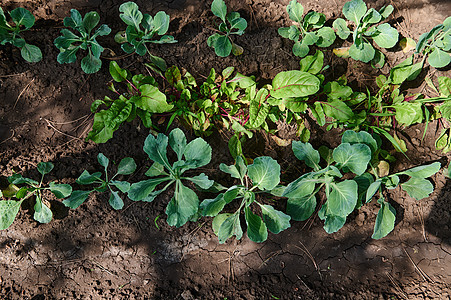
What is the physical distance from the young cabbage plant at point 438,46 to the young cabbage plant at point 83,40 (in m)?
2.56

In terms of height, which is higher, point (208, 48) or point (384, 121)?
point (208, 48)

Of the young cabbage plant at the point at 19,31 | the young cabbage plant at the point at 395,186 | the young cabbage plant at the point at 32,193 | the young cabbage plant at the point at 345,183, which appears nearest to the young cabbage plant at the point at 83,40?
the young cabbage plant at the point at 19,31

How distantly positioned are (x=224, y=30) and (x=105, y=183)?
1618 mm

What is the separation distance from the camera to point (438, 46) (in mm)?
2549

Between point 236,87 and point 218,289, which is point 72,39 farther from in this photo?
point 218,289

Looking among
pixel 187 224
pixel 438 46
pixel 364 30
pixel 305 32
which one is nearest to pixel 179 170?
pixel 187 224

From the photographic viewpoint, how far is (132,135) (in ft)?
8.80

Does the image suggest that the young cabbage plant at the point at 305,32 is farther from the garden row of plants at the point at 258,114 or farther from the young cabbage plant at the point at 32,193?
the young cabbage plant at the point at 32,193

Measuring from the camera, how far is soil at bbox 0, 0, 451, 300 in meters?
2.68

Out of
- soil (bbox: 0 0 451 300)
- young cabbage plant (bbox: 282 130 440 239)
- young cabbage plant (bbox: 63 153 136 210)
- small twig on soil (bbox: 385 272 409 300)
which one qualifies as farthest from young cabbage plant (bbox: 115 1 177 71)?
small twig on soil (bbox: 385 272 409 300)

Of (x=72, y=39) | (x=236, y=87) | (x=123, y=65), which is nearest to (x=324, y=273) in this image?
(x=236, y=87)

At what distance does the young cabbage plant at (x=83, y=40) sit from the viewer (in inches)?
98.0

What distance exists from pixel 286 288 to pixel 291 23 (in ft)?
7.66

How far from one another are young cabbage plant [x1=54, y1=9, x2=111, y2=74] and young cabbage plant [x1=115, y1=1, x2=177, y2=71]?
0.17 meters
